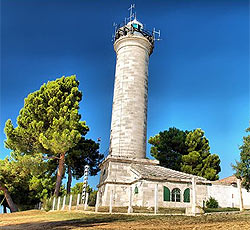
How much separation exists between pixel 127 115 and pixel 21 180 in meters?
13.2

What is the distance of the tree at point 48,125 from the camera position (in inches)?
1013

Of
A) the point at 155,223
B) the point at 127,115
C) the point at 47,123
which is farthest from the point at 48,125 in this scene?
the point at 155,223

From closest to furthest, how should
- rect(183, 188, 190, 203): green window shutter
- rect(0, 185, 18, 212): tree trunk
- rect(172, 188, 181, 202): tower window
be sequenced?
rect(172, 188, 181, 202): tower window
rect(183, 188, 190, 203): green window shutter
rect(0, 185, 18, 212): tree trunk

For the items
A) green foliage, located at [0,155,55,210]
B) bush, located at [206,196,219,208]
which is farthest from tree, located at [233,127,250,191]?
green foliage, located at [0,155,55,210]

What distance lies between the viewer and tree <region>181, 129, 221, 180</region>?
30.7 meters

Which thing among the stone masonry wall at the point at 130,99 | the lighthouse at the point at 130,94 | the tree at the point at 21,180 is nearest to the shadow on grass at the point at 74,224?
the lighthouse at the point at 130,94

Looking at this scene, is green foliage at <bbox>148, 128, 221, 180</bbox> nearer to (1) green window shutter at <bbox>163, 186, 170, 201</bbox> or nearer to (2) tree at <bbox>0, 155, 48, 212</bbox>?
(1) green window shutter at <bbox>163, 186, 170, 201</bbox>

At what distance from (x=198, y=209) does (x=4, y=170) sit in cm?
2123

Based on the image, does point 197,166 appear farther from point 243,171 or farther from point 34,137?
point 34,137

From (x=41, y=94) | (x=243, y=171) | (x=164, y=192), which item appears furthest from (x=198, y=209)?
(x=41, y=94)

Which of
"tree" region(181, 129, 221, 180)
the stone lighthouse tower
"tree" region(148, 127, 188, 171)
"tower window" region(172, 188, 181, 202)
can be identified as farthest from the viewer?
"tree" region(148, 127, 188, 171)

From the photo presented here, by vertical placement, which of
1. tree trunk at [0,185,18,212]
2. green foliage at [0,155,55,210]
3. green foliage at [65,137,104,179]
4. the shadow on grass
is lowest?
the shadow on grass

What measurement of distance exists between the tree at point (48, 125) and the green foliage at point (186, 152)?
11.7 m

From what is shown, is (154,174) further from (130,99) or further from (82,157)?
(82,157)
